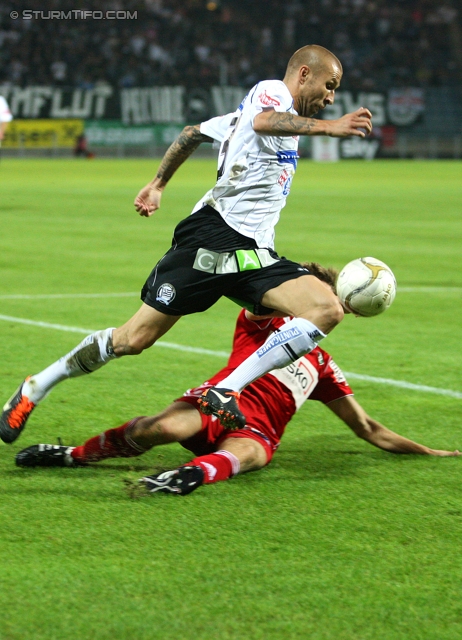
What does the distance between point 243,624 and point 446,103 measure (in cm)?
4044

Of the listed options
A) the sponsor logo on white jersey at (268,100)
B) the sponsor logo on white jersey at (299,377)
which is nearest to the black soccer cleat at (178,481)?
the sponsor logo on white jersey at (299,377)

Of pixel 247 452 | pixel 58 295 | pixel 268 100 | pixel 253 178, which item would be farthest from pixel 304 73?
pixel 58 295

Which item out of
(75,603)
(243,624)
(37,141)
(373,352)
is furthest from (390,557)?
(37,141)

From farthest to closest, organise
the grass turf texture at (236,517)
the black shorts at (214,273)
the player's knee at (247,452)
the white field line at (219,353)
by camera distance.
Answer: the white field line at (219,353) < the black shorts at (214,273) < the player's knee at (247,452) < the grass turf texture at (236,517)

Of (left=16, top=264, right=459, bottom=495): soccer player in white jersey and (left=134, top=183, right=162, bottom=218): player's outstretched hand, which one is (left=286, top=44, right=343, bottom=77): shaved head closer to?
(left=134, top=183, right=162, bottom=218): player's outstretched hand

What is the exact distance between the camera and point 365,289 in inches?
187

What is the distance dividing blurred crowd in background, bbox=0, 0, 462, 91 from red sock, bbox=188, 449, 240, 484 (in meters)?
40.7

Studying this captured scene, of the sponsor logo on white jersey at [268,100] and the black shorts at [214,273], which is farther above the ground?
the sponsor logo on white jersey at [268,100]

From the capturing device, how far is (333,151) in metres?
39.4

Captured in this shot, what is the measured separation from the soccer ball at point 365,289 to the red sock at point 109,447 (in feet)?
3.53

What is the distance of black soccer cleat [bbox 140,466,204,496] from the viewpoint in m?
4.13

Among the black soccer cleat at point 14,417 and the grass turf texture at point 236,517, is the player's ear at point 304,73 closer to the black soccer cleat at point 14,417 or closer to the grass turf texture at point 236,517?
the grass turf texture at point 236,517

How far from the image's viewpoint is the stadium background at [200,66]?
41.3 metres

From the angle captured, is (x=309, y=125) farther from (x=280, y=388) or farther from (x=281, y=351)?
(x=280, y=388)
